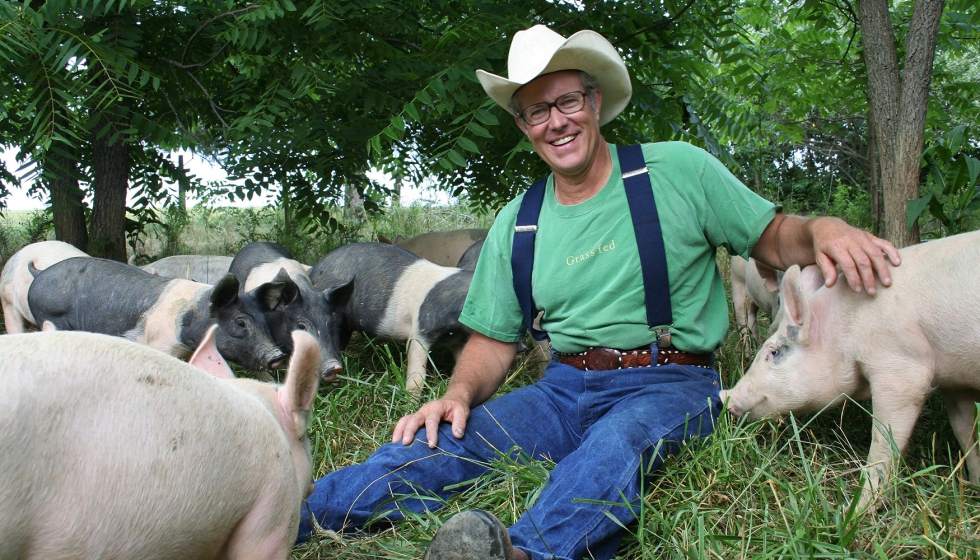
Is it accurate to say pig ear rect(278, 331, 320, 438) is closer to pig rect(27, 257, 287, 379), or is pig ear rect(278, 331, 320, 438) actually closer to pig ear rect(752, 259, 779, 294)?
pig rect(27, 257, 287, 379)

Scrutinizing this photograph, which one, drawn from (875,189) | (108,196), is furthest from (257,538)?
(108,196)

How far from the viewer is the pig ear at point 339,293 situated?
5.01 meters

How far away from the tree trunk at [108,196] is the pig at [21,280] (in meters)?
0.88

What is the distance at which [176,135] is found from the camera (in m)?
5.73

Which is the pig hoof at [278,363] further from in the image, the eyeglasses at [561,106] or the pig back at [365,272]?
the eyeglasses at [561,106]

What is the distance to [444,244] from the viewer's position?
7836 millimetres

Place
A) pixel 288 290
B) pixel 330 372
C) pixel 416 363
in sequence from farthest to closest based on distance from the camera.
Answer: pixel 288 290 < pixel 416 363 < pixel 330 372

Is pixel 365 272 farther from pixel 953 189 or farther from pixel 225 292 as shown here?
pixel 953 189

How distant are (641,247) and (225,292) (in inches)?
101

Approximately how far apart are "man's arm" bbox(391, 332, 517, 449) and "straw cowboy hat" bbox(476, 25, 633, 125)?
3.70 feet

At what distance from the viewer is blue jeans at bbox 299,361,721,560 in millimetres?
2537

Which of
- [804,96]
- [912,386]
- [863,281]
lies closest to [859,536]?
[912,386]

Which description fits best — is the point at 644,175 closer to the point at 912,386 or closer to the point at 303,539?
the point at 912,386

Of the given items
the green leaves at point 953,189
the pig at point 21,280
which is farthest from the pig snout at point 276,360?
the green leaves at point 953,189
